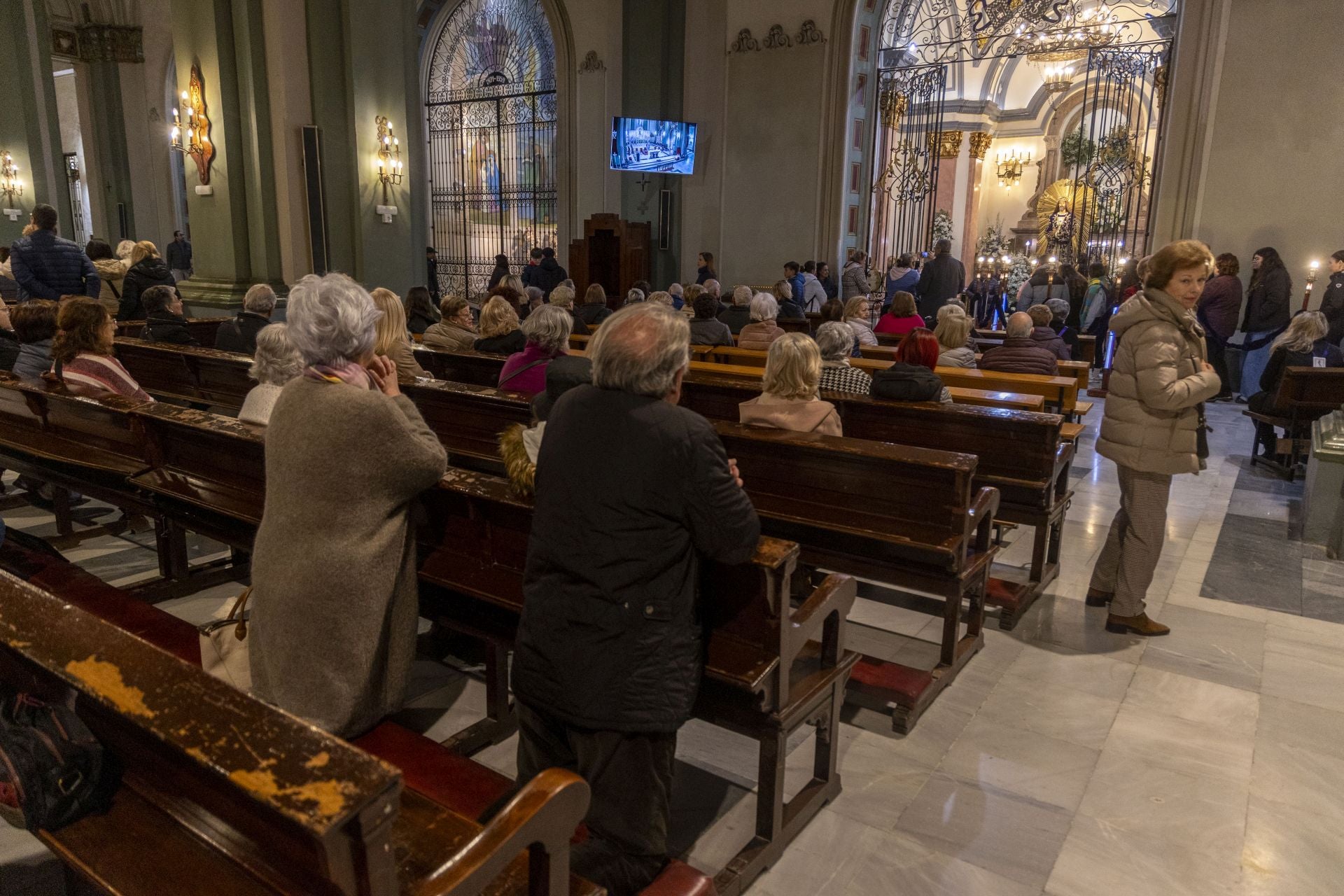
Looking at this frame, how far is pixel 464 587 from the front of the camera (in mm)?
2652

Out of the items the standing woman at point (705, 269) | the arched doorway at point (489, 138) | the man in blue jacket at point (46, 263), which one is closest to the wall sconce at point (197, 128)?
the man in blue jacket at point (46, 263)

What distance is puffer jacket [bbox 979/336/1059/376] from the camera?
19.8 feet

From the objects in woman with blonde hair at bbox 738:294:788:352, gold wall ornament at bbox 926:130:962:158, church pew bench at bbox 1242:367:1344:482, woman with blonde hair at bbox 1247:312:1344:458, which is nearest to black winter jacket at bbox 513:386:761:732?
woman with blonde hair at bbox 738:294:788:352

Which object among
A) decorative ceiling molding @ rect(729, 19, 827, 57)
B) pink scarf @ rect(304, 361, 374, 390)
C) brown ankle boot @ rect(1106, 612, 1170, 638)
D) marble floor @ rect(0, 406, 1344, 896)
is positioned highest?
decorative ceiling molding @ rect(729, 19, 827, 57)

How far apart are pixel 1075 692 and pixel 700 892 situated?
214cm

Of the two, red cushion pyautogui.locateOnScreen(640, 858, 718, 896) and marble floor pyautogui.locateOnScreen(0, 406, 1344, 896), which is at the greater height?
red cushion pyautogui.locateOnScreen(640, 858, 718, 896)

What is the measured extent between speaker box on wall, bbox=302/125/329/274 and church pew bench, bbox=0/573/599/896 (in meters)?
8.93

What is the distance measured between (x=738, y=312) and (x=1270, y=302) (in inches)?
223

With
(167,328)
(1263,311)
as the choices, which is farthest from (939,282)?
(167,328)

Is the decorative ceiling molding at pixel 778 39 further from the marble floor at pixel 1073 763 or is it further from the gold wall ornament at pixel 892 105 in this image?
the marble floor at pixel 1073 763

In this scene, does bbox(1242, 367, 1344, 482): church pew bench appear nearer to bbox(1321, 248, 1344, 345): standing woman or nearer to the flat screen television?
bbox(1321, 248, 1344, 345): standing woman

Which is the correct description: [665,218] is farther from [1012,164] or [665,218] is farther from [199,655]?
[199,655]

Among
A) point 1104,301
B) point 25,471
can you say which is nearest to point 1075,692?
point 25,471

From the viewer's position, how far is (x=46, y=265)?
7.52 metres
